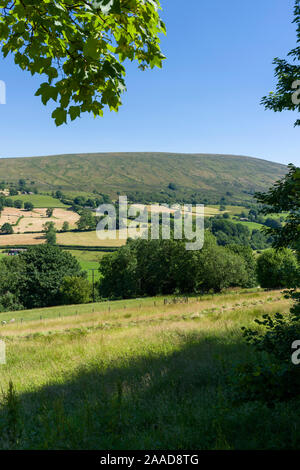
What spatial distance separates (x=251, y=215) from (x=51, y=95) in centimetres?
19096

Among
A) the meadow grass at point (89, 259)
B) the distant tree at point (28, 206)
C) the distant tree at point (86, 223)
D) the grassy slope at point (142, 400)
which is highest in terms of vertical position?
the distant tree at point (28, 206)

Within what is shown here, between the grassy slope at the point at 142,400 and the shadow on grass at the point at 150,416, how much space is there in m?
0.01

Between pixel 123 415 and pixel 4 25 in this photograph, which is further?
pixel 123 415

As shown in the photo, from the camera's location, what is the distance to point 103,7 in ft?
9.27

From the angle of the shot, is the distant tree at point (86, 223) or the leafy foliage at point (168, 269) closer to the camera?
the leafy foliage at point (168, 269)

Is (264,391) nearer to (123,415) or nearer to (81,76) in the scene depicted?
(123,415)

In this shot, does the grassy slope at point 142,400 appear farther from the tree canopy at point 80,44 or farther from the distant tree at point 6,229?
the distant tree at point 6,229

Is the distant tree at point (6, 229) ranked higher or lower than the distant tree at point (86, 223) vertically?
lower

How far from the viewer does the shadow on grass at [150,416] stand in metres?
4.16

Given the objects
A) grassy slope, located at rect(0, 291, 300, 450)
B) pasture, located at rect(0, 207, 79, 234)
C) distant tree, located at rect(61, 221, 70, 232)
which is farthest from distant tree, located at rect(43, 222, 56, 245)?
grassy slope, located at rect(0, 291, 300, 450)

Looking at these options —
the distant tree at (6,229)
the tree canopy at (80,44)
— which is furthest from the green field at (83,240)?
the tree canopy at (80,44)

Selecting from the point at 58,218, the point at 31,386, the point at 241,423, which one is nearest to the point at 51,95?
the point at 241,423

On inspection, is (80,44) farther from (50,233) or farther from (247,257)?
(50,233)
